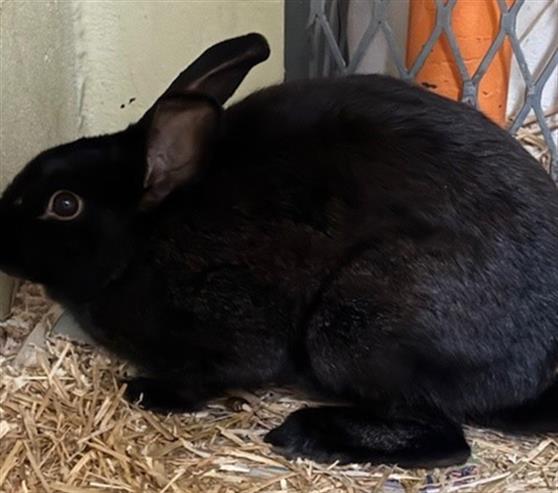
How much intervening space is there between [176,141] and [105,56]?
0.69 metres

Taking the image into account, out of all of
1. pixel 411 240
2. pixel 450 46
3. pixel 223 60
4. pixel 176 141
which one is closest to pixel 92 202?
pixel 176 141

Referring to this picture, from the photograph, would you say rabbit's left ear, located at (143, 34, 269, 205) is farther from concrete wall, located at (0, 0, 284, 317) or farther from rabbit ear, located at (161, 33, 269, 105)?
concrete wall, located at (0, 0, 284, 317)

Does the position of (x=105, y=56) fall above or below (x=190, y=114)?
below

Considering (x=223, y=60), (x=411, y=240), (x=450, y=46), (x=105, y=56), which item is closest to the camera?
(x=411, y=240)

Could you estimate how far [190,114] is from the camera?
161cm

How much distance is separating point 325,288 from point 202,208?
222mm

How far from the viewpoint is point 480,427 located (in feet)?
5.70

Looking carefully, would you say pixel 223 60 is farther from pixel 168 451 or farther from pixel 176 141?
pixel 168 451

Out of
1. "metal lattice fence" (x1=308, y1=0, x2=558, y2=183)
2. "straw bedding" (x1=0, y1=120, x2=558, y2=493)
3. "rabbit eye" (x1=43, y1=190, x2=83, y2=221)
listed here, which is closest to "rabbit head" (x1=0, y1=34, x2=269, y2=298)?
"rabbit eye" (x1=43, y1=190, x2=83, y2=221)

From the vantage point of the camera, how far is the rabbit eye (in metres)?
1.66

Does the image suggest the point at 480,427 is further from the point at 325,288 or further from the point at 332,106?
the point at 332,106

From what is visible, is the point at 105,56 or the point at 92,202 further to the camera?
the point at 105,56

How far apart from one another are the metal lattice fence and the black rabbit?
67cm

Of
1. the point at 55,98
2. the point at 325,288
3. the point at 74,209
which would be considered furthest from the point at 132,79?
the point at 325,288
